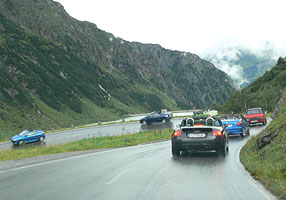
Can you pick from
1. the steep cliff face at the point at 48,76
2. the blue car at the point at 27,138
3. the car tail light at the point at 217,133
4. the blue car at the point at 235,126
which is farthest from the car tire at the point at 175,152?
the steep cliff face at the point at 48,76

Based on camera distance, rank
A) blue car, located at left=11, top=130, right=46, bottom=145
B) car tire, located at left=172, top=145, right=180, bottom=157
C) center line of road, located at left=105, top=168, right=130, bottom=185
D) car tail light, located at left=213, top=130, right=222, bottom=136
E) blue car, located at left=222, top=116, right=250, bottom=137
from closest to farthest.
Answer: center line of road, located at left=105, top=168, right=130, bottom=185
car tail light, located at left=213, top=130, right=222, bottom=136
car tire, located at left=172, top=145, right=180, bottom=157
blue car, located at left=222, top=116, right=250, bottom=137
blue car, located at left=11, top=130, right=46, bottom=145

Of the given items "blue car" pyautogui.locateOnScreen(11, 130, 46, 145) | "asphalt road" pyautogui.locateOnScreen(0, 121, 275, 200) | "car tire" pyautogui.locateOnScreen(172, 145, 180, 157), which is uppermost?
"blue car" pyautogui.locateOnScreen(11, 130, 46, 145)

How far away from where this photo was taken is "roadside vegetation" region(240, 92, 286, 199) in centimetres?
735

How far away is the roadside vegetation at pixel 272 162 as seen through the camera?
735 cm

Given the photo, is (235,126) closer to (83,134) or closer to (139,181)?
(139,181)

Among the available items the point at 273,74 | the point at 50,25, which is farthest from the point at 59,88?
the point at 273,74

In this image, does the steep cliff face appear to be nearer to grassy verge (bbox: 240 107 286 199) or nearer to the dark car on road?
the dark car on road

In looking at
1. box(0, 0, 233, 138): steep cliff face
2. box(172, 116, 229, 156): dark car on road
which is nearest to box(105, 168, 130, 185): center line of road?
box(172, 116, 229, 156): dark car on road

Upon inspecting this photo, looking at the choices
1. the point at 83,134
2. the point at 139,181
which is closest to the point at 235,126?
the point at 139,181

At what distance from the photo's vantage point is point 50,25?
199125mm

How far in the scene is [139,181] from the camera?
8445 mm

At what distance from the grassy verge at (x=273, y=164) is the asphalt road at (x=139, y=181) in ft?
0.70

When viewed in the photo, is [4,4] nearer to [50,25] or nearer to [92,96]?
A: [50,25]

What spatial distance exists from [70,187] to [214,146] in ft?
19.9
